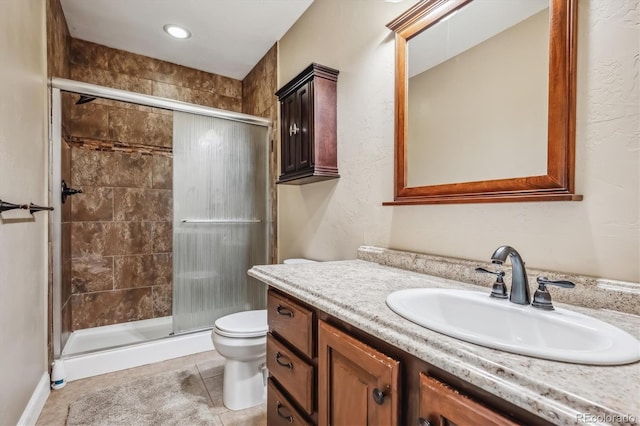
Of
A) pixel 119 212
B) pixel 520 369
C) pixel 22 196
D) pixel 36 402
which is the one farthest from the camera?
pixel 119 212

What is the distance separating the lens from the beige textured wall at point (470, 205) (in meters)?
0.80

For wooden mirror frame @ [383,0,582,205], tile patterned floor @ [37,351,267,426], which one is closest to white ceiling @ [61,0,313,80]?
wooden mirror frame @ [383,0,582,205]

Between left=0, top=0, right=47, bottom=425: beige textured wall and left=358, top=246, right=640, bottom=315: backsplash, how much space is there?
1634mm

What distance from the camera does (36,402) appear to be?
1625 millimetres

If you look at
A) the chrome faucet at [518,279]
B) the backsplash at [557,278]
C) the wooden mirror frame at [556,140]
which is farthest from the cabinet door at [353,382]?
the wooden mirror frame at [556,140]

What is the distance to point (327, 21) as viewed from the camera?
6.72ft

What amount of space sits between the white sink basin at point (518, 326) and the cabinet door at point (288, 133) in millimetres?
1331

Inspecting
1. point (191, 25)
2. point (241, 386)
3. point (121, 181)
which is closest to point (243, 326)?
point (241, 386)

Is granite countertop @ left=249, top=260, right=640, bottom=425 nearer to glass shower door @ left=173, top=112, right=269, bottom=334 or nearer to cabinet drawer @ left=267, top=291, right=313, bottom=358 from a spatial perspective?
cabinet drawer @ left=267, top=291, right=313, bottom=358

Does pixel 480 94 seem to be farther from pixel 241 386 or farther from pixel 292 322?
pixel 241 386

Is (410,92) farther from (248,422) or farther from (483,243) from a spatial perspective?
(248,422)

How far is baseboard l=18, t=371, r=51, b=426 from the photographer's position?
4.86 ft

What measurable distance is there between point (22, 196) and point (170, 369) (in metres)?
1.41

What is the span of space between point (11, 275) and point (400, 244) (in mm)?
1693
